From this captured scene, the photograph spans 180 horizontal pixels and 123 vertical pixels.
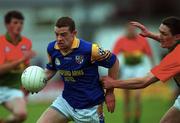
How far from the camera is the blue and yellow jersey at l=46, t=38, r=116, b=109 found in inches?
381

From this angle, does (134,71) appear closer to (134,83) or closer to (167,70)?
(134,83)

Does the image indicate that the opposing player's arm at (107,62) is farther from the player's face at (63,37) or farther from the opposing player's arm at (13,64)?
the opposing player's arm at (13,64)

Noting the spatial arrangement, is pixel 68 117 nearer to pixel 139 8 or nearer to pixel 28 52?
pixel 28 52

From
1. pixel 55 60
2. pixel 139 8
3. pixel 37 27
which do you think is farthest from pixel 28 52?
pixel 139 8

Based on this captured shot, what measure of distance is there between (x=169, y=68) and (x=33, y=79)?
189 centimetres

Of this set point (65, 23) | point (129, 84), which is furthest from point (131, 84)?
point (65, 23)

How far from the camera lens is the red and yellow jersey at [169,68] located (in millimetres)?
9250

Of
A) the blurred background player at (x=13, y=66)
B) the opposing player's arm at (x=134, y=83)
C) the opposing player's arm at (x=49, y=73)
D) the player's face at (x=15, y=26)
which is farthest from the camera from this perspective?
the player's face at (x=15, y=26)

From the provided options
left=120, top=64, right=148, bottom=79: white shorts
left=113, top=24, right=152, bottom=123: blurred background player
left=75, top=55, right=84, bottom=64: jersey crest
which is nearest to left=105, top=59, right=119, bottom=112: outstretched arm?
left=75, top=55, right=84, bottom=64: jersey crest

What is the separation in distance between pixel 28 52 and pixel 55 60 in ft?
6.17

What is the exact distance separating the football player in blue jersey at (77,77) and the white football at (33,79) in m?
0.27

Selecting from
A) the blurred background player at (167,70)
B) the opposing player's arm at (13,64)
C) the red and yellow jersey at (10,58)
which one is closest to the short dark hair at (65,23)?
the blurred background player at (167,70)

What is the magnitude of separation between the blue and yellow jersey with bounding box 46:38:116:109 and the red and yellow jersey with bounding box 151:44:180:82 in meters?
0.80

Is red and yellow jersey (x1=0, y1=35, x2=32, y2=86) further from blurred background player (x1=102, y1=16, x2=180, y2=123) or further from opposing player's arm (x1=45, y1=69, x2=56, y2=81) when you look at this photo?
blurred background player (x1=102, y1=16, x2=180, y2=123)
